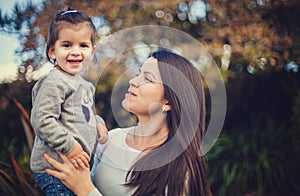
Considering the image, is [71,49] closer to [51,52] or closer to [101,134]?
[51,52]

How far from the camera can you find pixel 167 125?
181cm

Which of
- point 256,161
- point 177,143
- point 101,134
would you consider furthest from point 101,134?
point 256,161

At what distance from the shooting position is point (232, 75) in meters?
3.85

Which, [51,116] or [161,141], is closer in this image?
[51,116]

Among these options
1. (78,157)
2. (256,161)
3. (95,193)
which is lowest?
(256,161)

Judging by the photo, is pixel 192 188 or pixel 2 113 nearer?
pixel 192 188

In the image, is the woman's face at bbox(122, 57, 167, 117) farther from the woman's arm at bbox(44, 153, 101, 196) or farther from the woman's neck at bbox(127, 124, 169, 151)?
the woman's arm at bbox(44, 153, 101, 196)

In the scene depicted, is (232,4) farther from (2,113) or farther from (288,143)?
(2,113)

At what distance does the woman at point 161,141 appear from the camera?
1.77 meters

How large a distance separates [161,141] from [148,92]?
0.18 metres

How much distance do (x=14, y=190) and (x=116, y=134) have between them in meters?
1.53

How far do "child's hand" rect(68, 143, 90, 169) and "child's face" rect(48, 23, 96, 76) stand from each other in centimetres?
25

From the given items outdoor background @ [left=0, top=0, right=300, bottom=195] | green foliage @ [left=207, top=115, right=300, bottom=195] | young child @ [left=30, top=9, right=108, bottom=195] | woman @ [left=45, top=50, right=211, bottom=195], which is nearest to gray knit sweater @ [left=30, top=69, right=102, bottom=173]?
young child @ [left=30, top=9, right=108, bottom=195]

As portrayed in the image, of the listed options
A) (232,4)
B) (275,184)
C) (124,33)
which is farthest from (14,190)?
(232,4)
